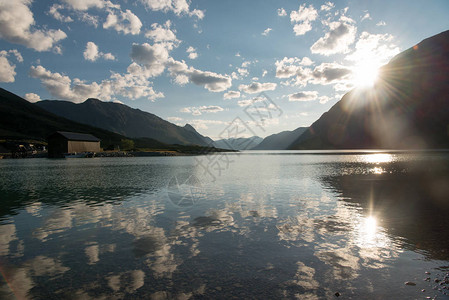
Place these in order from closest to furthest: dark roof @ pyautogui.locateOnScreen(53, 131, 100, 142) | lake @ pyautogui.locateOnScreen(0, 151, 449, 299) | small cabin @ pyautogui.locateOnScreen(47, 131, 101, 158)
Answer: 1. lake @ pyautogui.locateOnScreen(0, 151, 449, 299)
2. small cabin @ pyautogui.locateOnScreen(47, 131, 101, 158)
3. dark roof @ pyautogui.locateOnScreen(53, 131, 100, 142)

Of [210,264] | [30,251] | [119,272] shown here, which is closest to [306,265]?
[210,264]

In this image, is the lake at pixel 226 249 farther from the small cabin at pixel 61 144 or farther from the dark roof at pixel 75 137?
the dark roof at pixel 75 137

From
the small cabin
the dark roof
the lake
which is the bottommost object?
the lake

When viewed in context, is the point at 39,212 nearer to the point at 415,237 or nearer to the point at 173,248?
the point at 173,248

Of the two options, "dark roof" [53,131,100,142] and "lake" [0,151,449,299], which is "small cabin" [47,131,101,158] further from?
"lake" [0,151,449,299]

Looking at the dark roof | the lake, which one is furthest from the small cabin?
the lake

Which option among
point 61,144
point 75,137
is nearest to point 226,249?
point 61,144

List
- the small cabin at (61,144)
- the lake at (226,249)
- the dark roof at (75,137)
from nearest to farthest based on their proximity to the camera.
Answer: the lake at (226,249), the small cabin at (61,144), the dark roof at (75,137)

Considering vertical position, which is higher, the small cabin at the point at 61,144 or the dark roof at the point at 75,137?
the dark roof at the point at 75,137

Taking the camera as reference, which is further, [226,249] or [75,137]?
[75,137]

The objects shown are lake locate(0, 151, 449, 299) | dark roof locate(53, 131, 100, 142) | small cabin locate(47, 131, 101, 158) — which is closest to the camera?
lake locate(0, 151, 449, 299)

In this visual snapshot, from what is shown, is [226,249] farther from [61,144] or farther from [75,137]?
[75,137]

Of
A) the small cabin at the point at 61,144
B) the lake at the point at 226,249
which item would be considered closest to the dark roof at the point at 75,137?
the small cabin at the point at 61,144

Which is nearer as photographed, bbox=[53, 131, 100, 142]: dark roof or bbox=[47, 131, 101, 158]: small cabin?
bbox=[47, 131, 101, 158]: small cabin
